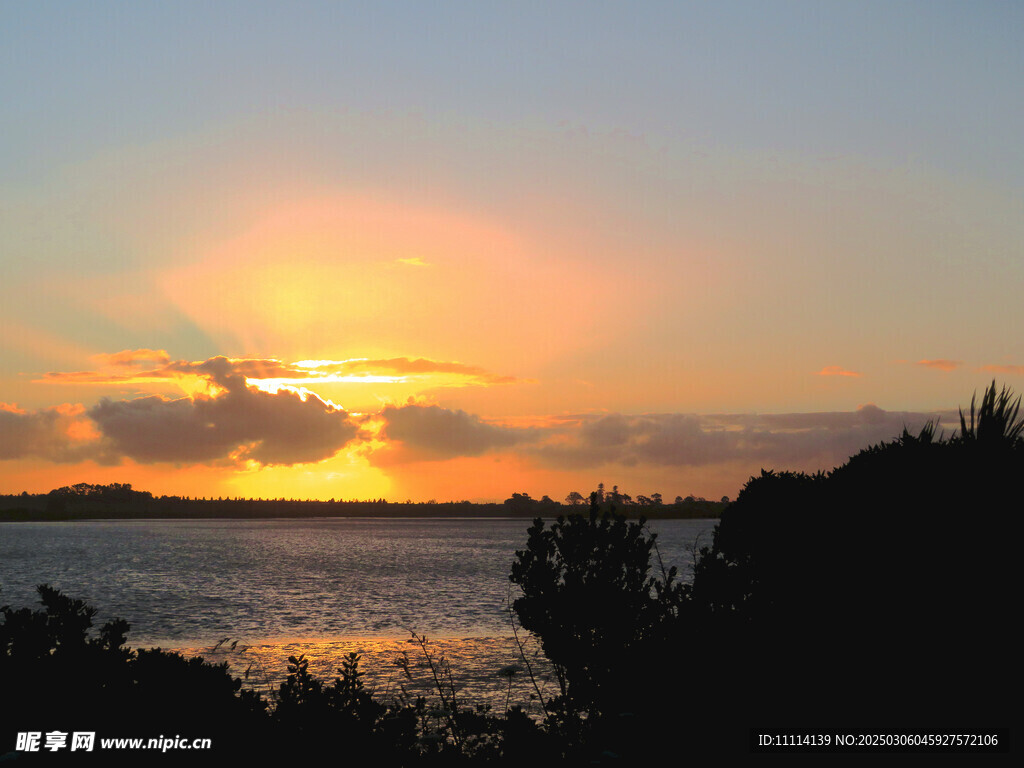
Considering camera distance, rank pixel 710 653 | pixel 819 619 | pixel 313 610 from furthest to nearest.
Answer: pixel 313 610 → pixel 710 653 → pixel 819 619

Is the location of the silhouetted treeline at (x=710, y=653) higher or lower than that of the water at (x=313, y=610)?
higher

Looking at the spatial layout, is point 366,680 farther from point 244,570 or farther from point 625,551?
point 244,570

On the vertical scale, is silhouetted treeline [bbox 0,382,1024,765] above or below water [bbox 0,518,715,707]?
above

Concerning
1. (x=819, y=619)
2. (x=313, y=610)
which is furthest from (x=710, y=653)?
(x=313, y=610)

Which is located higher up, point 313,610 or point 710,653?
point 710,653

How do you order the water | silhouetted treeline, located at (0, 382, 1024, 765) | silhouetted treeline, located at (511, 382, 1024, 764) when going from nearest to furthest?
silhouetted treeline, located at (0, 382, 1024, 765)
silhouetted treeline, located at (511, 382, 1024, 764)
the water

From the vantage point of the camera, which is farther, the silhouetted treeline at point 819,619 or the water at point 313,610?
the water at point 313,610

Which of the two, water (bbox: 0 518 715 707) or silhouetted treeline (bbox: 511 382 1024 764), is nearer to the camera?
silhouetted treeline (bbox: 511 382 1024 764)

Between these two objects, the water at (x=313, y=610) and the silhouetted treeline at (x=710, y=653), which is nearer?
the silhouetted treeline at (x=710, y=653)

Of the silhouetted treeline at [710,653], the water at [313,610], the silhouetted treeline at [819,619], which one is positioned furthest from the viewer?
the water at [313,610]

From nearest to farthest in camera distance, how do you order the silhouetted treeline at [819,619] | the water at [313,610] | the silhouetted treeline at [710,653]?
the silhouetted treeline at [710,653], the silhouetted treeline at [819,619], the water at [313,610]

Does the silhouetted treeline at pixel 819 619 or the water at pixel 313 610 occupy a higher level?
the silhouetted treeline at pixel 819 619

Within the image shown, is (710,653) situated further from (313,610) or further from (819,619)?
(313,610)

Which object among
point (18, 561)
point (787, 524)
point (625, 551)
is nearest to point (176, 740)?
point (625, 551)
